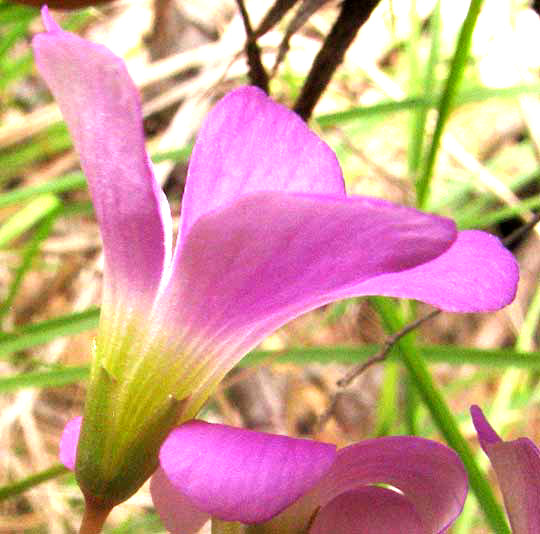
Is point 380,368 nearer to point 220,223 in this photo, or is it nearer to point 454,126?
point 454,126

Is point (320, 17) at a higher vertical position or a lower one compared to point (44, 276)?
higher

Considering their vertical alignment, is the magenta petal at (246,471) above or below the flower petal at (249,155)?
below

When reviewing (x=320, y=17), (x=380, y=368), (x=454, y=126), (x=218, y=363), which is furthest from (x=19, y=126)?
(x=454, y=126)

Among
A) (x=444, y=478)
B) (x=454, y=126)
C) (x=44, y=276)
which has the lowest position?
(x=44, y=276)

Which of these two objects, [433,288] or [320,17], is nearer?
[433,288]

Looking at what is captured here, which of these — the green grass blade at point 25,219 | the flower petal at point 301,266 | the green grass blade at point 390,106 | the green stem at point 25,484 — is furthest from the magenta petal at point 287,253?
the green grass blade at point 25,219

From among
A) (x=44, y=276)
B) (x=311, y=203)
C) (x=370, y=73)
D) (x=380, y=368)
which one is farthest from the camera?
(x=380, y=368)

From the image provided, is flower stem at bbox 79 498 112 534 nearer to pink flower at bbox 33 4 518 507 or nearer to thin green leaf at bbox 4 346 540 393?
pink flower at bbox 33 4 518 507

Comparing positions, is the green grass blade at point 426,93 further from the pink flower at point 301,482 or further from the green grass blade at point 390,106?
the pink flower at point 301,482
